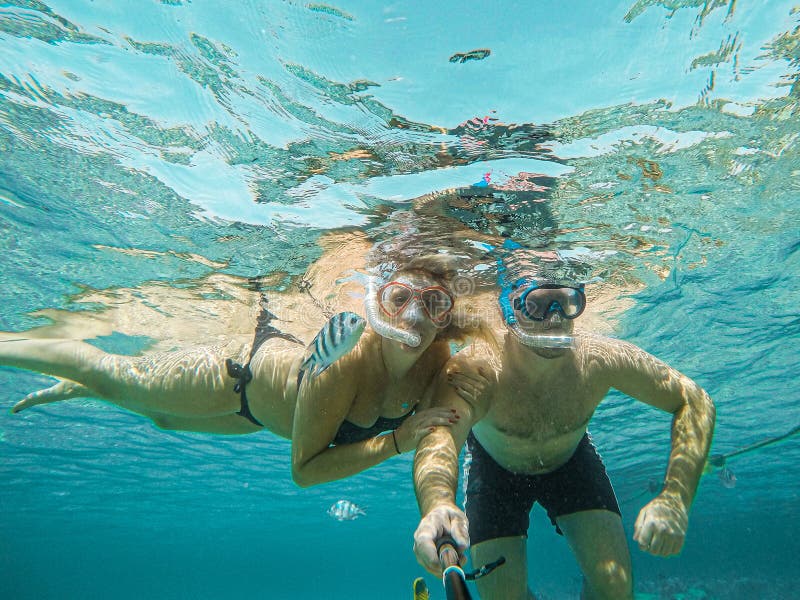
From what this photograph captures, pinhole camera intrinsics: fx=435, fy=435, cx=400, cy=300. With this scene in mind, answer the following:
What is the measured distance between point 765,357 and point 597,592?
604 inches

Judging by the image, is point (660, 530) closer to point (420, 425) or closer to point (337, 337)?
point (420, 425)

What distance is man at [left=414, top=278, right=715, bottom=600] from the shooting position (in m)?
5.14

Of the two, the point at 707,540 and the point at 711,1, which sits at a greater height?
the point at 711,1

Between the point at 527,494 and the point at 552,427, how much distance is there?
1085mm

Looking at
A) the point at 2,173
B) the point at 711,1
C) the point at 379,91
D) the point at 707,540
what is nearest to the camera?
the point at 711,1

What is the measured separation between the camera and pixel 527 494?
6094 mm

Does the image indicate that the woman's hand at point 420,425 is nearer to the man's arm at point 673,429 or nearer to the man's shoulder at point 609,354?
the man's arm at point 673,429

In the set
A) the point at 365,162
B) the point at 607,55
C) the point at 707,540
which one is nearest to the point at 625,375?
the point at 607,55

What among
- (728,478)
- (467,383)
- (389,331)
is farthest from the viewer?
(728,478)

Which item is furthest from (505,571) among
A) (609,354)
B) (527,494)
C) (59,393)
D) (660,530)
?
(59,393)

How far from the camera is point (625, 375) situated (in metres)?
5.68

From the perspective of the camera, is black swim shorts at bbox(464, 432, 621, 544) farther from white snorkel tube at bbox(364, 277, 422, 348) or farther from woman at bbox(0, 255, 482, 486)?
white snorkel tube at bbox(364, 277, 422, 348)

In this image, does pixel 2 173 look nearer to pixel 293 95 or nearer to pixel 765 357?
pixel 293 95

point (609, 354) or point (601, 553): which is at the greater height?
point (609, 354)
